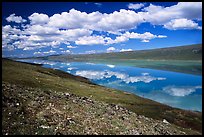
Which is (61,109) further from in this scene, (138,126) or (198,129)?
(198,129)

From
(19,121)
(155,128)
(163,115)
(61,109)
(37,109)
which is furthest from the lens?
(163,115)

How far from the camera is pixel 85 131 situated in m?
27.7

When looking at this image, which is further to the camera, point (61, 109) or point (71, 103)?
point (71, 103)

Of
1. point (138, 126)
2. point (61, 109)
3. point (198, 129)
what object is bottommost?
point (198, 129)

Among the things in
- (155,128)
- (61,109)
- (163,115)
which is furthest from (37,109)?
(163,115)

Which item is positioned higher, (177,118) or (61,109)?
(61,109)

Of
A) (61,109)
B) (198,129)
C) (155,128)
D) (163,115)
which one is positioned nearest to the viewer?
(61,109)

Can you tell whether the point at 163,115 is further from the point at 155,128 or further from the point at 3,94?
the point at 3,94

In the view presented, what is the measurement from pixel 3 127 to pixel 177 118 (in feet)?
129

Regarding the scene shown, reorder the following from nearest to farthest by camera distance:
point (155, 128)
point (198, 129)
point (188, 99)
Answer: point (155, 128)
point (198, 129)
point (188, 99)

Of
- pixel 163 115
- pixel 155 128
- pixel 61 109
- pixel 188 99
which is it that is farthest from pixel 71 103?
pixel 188 99

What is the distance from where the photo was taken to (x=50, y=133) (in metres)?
24.7

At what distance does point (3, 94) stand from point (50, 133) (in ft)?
34.8

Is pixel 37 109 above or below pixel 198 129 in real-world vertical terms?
above
